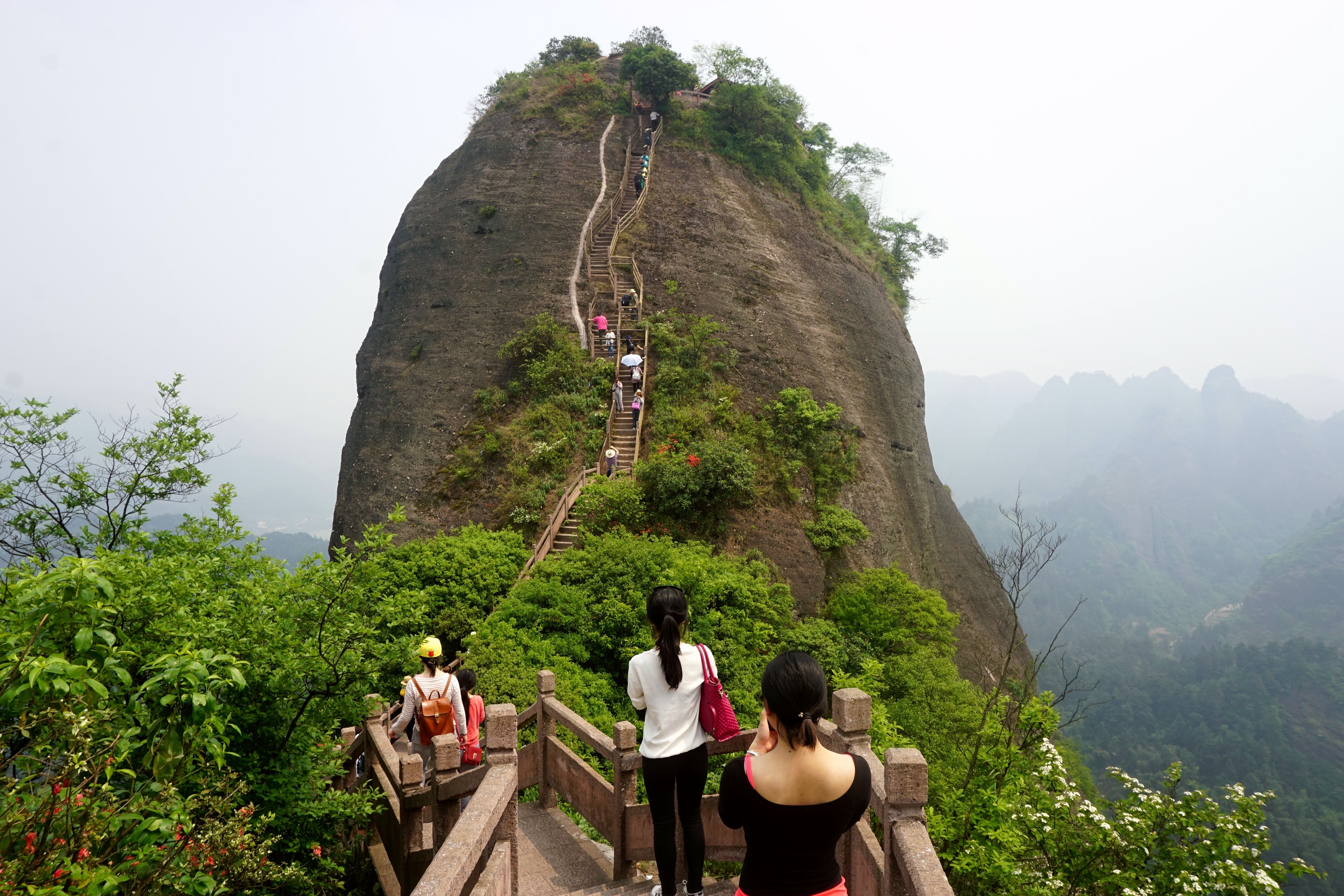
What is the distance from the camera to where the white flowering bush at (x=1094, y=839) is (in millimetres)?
6691

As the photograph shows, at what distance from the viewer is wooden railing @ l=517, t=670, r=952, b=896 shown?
10.7ft

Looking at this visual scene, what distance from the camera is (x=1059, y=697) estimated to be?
30.1ft

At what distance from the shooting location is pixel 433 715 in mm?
5773

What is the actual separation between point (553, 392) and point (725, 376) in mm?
4910

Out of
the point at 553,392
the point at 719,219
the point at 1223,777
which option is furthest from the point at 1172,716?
the point at 553,392

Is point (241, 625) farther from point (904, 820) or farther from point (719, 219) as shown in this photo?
point (719, 219)

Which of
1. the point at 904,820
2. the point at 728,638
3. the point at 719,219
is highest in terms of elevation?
the point at 719,219

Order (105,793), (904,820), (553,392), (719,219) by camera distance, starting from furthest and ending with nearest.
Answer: (719,219)
(553,392)
(904,820)
(105,793)

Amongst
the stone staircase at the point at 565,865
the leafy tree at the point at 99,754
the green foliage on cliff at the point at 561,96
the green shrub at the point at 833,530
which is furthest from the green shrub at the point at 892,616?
the green foliage on cliff at the point at 561,96

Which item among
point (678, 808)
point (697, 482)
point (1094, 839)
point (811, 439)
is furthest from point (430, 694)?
point (811, 439)

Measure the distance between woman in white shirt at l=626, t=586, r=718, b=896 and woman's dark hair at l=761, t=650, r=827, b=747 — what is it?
1125mm

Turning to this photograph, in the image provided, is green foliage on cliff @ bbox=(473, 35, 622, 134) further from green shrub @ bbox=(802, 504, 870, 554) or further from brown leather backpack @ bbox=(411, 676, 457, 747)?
brown leather backpack @ bbox=(411, 676, 457, 747)

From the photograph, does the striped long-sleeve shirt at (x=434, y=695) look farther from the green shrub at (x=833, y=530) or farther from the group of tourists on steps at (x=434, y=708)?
the green shrub at (x=833, y=530)

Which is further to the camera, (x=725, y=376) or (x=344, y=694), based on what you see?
(x=725, y=376)
